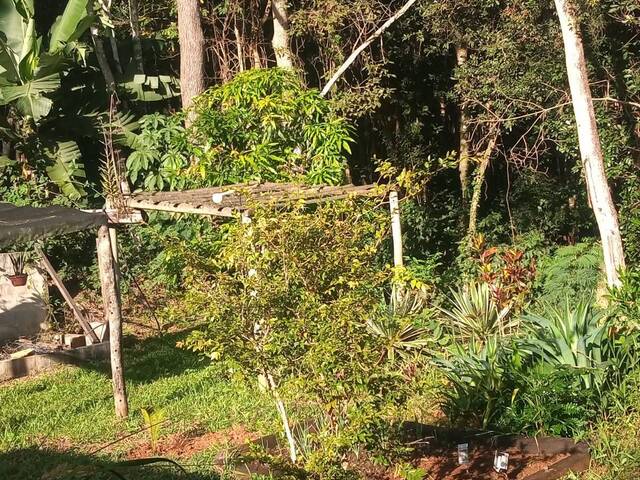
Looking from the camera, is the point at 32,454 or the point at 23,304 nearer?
the point at 32,454

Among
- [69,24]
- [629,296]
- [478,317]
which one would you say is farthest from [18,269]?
[629,296]

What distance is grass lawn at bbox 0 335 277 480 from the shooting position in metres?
7.63

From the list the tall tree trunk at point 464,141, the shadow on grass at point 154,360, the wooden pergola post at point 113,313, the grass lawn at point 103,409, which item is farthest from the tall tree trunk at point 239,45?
the wooden pergola post at point 113,313

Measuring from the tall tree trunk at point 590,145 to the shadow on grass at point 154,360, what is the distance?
16.5 ft

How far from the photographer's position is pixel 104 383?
10602 mm

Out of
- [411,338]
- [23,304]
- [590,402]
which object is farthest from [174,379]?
[590,402]

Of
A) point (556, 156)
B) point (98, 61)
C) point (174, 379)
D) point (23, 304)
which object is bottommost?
point (174, 379)

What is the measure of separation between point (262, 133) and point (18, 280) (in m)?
4.69

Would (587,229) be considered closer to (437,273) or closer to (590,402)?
(437,273)

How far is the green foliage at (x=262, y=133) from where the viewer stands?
10523mm

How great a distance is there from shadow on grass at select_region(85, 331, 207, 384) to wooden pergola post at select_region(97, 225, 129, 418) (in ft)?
4.73

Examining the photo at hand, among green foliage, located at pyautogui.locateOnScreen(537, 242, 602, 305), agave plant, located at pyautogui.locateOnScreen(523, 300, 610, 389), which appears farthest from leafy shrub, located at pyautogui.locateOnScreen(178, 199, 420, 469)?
green foliage, located at pyautogui.locateOnScreen(537, 242, 602, 305)

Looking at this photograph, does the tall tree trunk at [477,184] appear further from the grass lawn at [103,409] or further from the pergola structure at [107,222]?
the grass lawn at [103,409]

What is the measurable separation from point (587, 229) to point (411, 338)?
6.61 meters
